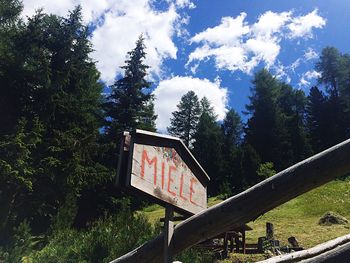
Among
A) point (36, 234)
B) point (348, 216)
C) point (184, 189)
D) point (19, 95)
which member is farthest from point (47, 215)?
point (184, 189)

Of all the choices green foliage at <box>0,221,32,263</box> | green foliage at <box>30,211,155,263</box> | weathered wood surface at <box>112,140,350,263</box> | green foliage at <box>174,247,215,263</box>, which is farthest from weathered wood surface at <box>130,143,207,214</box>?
green foliage at <box>0,221,32,263</box>

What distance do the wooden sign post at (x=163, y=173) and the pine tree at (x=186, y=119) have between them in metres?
53.5

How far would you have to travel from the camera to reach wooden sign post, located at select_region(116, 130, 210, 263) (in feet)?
8.49

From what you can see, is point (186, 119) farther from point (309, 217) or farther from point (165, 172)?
point (165, 172)

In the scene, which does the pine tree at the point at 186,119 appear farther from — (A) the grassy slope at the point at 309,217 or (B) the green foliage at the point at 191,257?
(B) the green foliage at the point at 191,257

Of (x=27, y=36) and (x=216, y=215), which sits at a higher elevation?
(x=27, y=36)

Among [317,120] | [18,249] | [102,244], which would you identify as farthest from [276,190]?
[317,120]

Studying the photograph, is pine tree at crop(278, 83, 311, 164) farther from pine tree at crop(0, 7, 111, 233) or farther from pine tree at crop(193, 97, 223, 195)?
pine tree at crop(0, 7, 111, 233)

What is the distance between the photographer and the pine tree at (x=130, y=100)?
3097 centimetres

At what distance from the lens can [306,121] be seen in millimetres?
56906

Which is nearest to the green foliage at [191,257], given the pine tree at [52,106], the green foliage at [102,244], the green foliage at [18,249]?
the green foliage at [102,244]

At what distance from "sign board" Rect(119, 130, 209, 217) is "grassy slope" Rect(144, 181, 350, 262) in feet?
45.4

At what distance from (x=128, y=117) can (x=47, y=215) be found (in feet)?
32.8

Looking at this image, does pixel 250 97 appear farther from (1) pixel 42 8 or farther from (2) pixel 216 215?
(2) pixel 216 215
